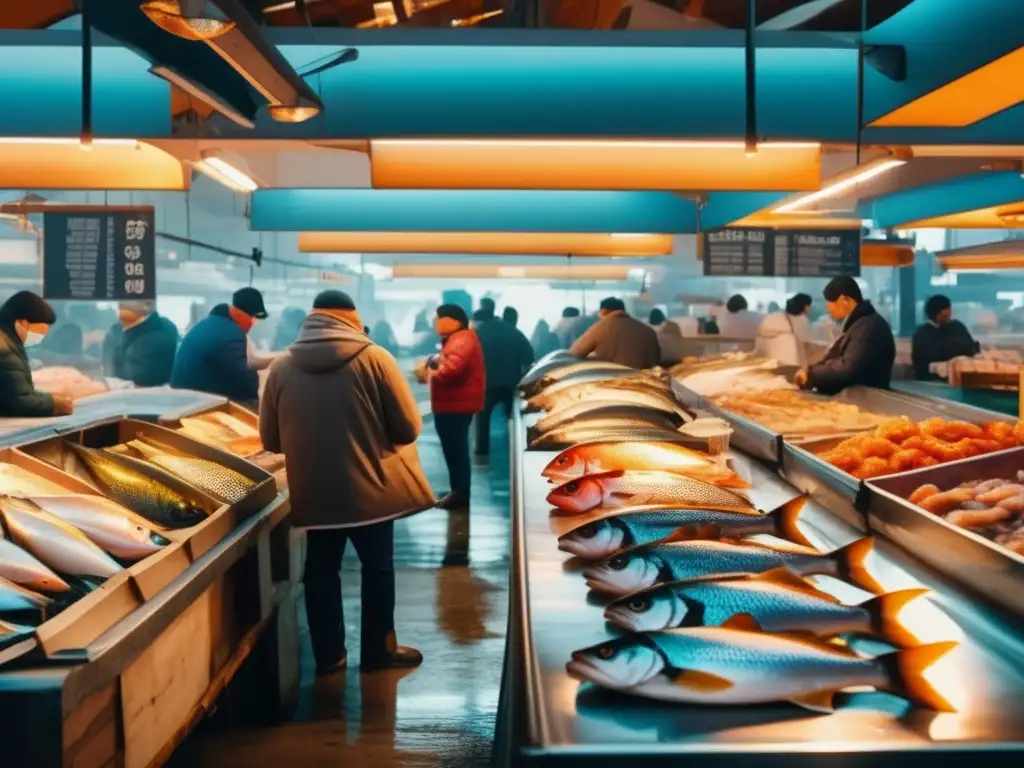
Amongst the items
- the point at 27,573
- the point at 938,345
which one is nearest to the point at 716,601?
the point at 27,573

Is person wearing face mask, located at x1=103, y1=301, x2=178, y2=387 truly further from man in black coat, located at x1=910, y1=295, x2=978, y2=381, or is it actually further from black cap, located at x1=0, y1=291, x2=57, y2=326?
man in black coat, located at x1=910, y1=295, x2=978, y2=381

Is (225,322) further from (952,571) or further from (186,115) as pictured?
(952,571)

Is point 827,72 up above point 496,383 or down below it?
above

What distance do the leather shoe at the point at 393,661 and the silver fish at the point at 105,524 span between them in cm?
184

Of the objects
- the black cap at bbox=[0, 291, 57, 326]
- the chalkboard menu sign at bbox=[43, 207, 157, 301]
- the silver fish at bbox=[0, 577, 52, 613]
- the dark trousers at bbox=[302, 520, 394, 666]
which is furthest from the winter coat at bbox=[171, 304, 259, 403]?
the silver fish at bbox=[0, 577, 52, 613]

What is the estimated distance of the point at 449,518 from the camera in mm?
9094

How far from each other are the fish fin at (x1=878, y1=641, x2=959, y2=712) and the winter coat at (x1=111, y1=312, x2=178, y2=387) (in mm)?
8078

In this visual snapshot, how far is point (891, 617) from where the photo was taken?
2.03m

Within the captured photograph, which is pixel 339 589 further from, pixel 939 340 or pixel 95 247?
pixel 939 340

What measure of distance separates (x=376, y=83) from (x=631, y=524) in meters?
3.15

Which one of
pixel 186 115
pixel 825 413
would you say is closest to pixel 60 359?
pixel 186 115

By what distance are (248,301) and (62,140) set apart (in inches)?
104

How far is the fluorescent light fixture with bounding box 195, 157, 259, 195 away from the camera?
5.58 metres

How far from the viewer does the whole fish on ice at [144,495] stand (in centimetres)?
411
